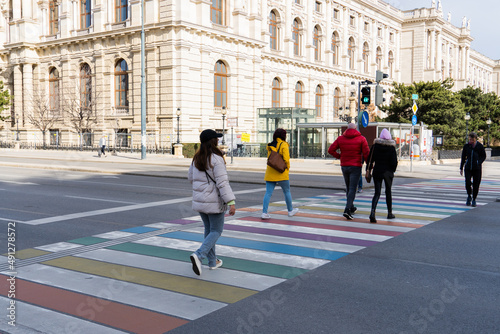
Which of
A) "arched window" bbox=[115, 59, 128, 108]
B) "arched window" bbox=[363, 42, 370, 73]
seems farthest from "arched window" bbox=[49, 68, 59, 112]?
"arched window" bbox=[363, 42, 370, 73]

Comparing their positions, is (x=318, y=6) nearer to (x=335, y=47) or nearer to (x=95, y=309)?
(x=335, y=47)

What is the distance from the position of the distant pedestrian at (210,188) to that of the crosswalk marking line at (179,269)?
283 mm

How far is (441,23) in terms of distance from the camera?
8300 centimetres

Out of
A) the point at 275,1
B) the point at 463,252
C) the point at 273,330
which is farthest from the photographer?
the point at 275,1

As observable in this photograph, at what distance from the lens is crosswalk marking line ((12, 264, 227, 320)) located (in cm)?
476

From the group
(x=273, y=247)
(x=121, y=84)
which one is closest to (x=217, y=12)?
(x=121, y=84)

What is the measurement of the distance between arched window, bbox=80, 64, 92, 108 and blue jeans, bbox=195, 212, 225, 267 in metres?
43.2

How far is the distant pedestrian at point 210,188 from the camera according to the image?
5.84 meters

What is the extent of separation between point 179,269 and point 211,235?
0.66 metres

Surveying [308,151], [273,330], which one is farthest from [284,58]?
[273,330]

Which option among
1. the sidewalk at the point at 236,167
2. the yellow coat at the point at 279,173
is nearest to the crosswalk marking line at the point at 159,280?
the yellow coat at the point at 279,173

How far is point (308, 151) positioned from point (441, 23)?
202 ft

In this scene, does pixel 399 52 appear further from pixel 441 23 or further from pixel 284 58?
pixel 284 58

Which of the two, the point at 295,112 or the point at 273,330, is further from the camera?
the point at 295,112
